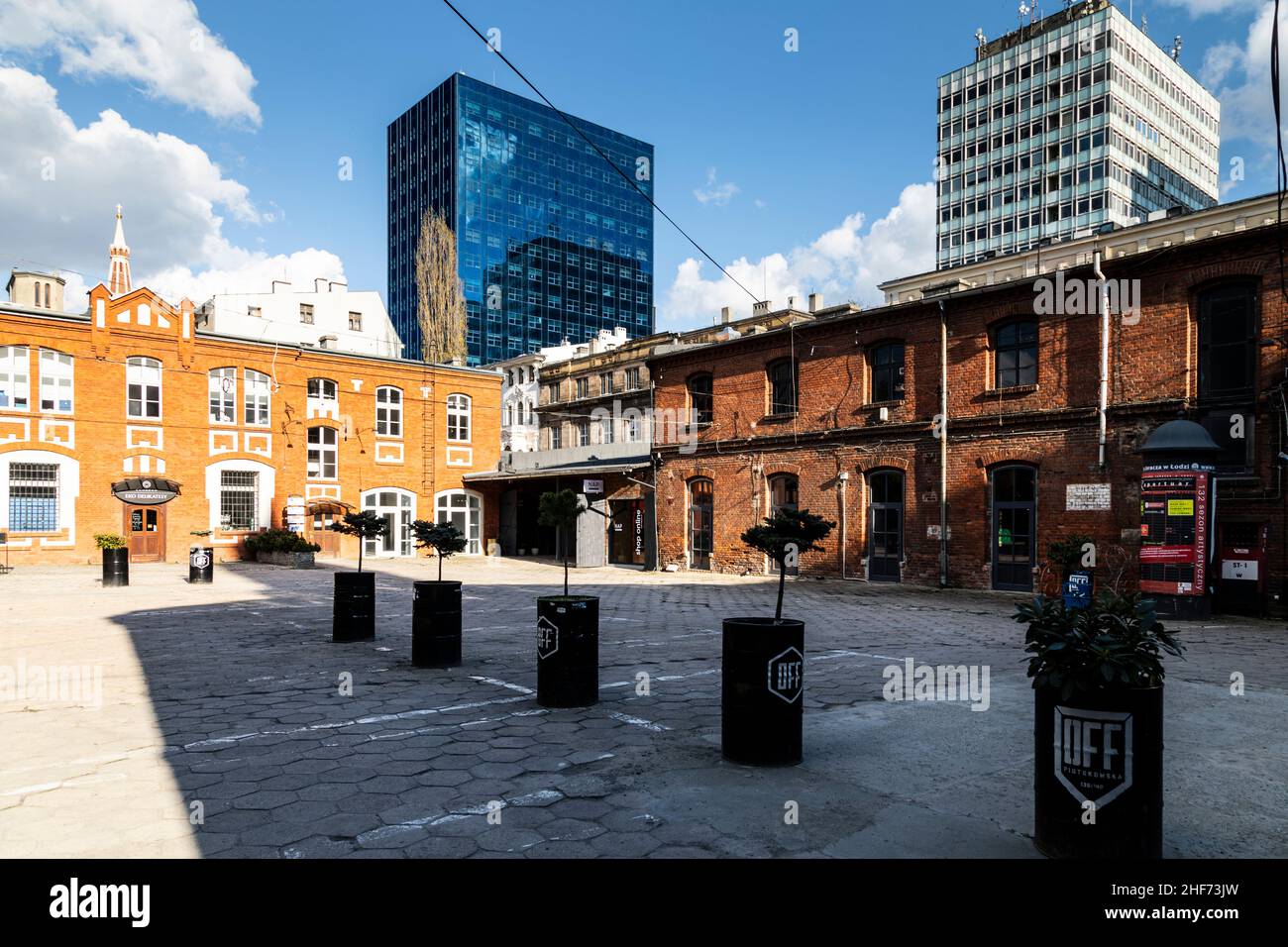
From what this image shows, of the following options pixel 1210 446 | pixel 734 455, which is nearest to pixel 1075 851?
pixel 1210 446

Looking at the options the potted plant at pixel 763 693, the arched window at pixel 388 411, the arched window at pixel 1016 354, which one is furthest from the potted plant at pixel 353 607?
the arched window at pixel 388 411

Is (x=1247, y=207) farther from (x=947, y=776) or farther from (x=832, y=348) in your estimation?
(x=947, y=776)

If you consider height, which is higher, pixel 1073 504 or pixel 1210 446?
pixel 1210 446

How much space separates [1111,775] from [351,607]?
31.6 feet

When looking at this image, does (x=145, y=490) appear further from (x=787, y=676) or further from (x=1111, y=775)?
(x=1111, y=775)

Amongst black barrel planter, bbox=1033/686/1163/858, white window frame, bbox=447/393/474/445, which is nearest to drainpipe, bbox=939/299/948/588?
black barrel planter, bbox=1033/686/1163/858

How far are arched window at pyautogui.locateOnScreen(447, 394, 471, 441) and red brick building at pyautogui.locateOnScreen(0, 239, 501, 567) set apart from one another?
0.10 meters

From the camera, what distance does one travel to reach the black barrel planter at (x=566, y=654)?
6.94 metres

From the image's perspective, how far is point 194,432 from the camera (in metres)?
30.0

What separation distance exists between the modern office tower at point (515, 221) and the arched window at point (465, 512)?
170 feet

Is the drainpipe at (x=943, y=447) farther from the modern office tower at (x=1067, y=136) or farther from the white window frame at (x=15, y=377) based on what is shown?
the modern office tower at (x=1067, y=136)

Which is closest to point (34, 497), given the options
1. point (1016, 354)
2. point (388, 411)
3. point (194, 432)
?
point (194, 432)
